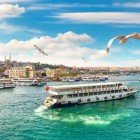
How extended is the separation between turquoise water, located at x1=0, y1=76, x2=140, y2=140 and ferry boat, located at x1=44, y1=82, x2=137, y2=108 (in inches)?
94.8

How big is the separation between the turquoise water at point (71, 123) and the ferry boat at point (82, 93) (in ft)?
7.90

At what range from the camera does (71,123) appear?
112 feet

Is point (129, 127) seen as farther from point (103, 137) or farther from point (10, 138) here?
point (10, 138)

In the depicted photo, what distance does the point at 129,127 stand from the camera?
105ft

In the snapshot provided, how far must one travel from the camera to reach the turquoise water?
29031 mm

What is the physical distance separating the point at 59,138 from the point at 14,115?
13.0 meters

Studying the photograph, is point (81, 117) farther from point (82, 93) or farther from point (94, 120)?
point (82, 93)

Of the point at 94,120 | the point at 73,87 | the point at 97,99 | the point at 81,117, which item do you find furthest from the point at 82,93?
the point at 94,120

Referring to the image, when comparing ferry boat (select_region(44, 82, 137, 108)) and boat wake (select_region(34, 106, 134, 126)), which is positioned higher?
ferry boat (select_region(44, 82, 137, 108))

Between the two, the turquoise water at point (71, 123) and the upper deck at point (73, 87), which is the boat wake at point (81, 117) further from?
the upper deck at point (73, 87)

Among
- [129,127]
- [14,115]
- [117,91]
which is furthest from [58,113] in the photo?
[117,91]

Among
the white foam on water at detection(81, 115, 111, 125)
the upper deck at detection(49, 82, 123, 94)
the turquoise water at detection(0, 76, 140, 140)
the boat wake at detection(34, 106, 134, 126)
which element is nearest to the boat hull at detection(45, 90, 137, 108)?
the upper deck at detection(49, 82, 123, 94)

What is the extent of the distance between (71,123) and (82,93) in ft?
60.9

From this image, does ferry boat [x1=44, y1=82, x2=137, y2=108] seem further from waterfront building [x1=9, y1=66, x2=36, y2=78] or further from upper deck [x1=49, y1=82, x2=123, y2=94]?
waterfront building [x1=9, y1=66, x2=36, y2=78]
